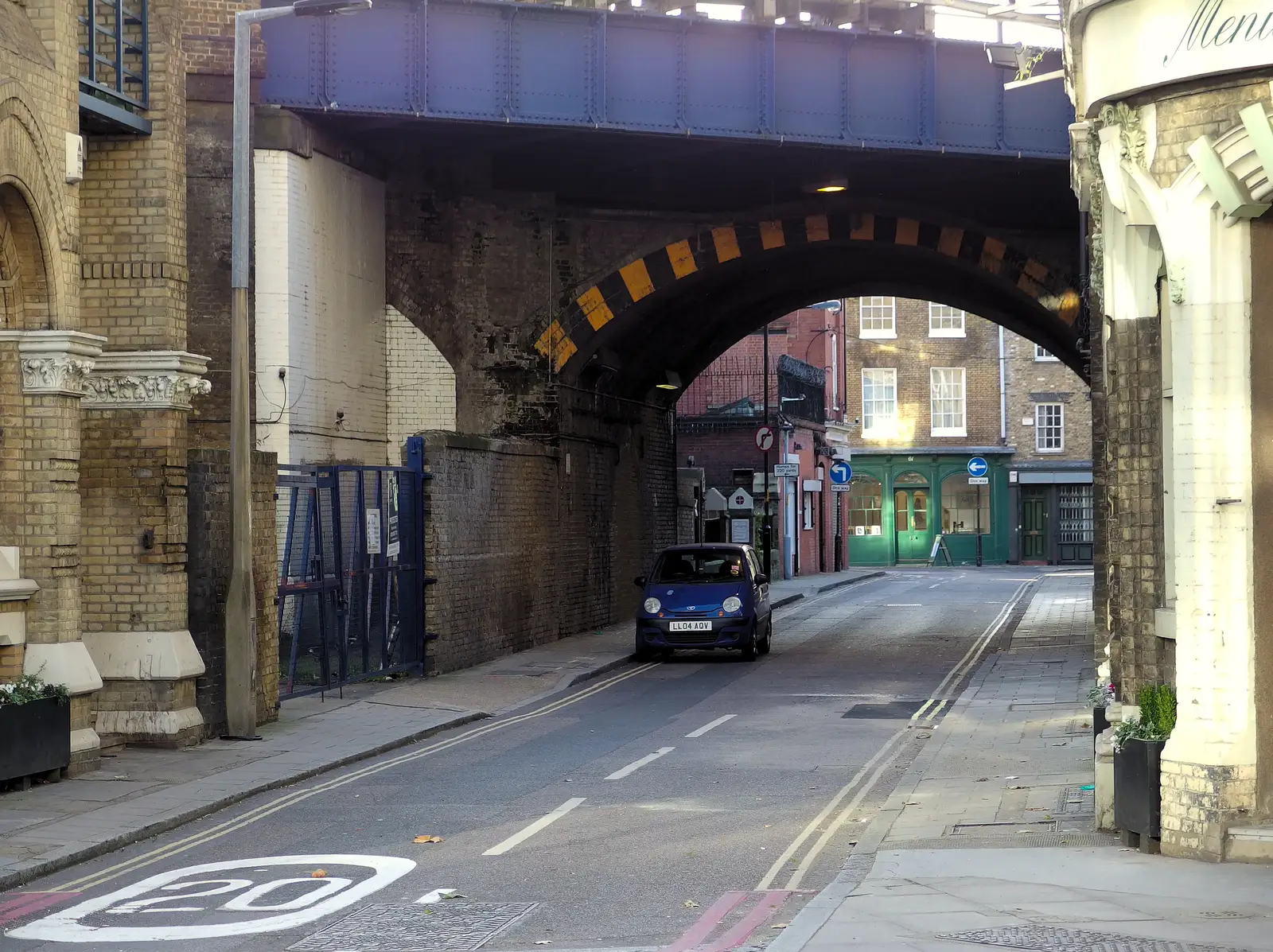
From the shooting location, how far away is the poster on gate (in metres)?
20.6

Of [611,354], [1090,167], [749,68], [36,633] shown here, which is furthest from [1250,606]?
[611,354]

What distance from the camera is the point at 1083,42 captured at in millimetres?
10320

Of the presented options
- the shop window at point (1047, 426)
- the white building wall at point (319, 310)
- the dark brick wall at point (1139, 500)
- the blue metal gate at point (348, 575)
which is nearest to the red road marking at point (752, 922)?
the dark brick wall at point (1139, 500)

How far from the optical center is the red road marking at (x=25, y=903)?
8.62m

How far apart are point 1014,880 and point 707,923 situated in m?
1.68

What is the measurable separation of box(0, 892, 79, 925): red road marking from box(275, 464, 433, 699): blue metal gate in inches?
321

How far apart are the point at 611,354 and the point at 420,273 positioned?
14.5ft

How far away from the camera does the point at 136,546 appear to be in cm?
1467

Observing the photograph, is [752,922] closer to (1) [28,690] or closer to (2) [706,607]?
(1) [28,690]

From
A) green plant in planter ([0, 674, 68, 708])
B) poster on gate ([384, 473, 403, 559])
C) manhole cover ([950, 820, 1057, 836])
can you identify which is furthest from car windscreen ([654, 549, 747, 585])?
manhole cover ([950, 820, 1057, 836])

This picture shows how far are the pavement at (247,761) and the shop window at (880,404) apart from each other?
43.4 metres

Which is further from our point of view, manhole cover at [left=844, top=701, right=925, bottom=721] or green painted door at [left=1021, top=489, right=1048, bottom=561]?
green painted door at [left=1021, top=489, right=1048, bottom=561]

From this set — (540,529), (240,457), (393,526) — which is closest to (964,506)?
(540,529)

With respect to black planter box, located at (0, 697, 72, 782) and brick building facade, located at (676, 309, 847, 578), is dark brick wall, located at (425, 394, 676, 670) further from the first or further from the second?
brick building facade, located at (676, 309, 847, 578)
